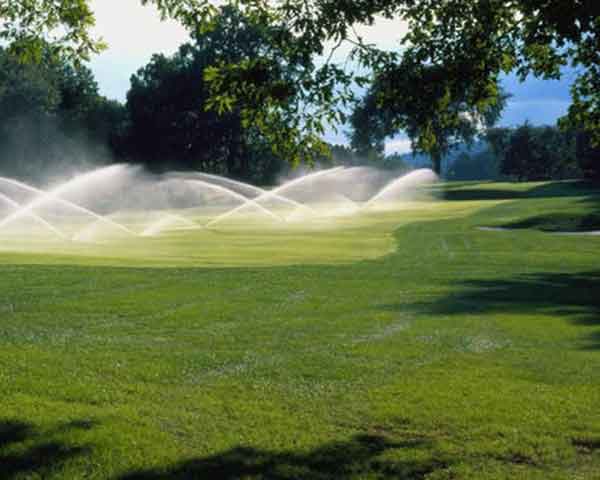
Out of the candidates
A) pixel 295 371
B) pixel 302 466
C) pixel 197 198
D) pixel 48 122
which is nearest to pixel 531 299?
pixel 295 371

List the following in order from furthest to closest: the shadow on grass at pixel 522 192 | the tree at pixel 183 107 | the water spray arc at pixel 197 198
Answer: the tree at pixel 183 107 < the shadow on grass at pixel 522 192 < the water spray arc at pixel 197 198

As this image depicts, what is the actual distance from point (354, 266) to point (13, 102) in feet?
240

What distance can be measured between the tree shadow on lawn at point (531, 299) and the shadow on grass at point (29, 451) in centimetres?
728

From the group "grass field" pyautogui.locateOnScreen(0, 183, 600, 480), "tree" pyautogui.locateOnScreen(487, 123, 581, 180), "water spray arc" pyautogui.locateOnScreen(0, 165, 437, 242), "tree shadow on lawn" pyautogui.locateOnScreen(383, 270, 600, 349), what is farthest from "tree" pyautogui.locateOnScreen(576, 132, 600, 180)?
"grass field" pyautogui.locateOnScreen(0, 183, 600, 480)

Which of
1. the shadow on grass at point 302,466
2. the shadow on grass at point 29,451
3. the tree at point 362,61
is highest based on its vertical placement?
the tree at point 362,61

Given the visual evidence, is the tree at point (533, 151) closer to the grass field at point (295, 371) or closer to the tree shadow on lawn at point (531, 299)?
the tree shadow on lawn at point (531, 299)

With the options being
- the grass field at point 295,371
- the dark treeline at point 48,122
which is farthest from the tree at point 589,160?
the grass field at point 295,371

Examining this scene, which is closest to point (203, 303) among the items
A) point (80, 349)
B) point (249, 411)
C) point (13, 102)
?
point (80, 349)

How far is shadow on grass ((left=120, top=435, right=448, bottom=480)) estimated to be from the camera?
6379 mm

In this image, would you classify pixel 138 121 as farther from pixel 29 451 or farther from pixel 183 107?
pixel 29 451

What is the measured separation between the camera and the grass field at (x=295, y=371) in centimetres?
678

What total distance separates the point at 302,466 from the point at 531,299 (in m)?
9.82

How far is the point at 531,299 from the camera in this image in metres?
15.4

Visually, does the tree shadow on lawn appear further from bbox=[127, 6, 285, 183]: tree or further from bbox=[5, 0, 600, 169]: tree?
bbox=[127, 6, 285, 183]: tree
